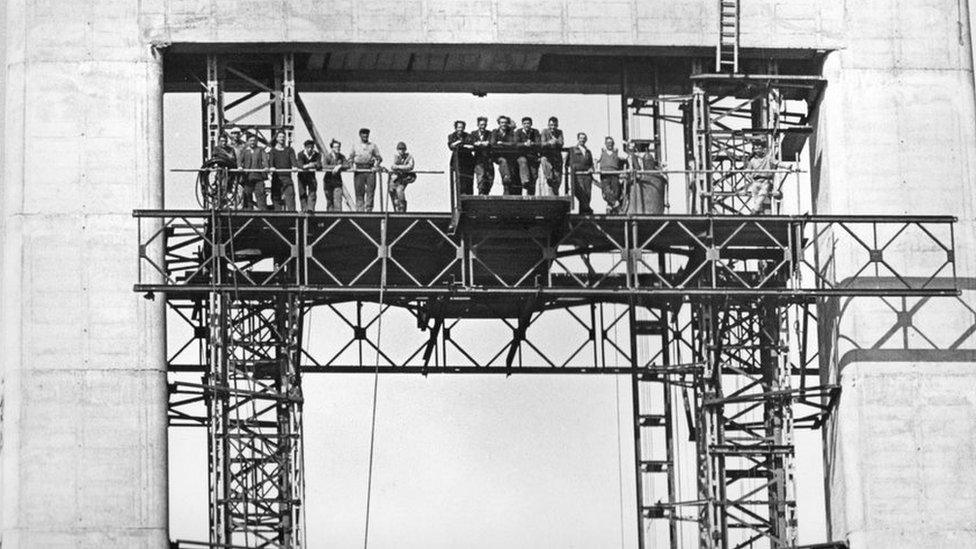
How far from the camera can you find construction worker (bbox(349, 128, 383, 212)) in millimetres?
48094

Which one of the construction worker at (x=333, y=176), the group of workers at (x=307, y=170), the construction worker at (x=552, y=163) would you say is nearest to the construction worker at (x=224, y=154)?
the group of workers at (x=307, y=170)

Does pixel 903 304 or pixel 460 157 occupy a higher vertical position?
pixel 460 157

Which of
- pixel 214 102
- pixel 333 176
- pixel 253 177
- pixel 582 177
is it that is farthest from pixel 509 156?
pixel 214 102

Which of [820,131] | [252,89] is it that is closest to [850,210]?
[820,131]

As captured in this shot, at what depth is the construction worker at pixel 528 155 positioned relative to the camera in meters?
46.6

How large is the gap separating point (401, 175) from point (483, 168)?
6.25 ft

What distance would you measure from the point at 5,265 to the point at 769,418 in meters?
13.4

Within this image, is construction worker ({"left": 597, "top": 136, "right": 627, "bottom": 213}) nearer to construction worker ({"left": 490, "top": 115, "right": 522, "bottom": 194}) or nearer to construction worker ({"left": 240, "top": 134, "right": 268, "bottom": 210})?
construction worker ({"left": 490, "top": 115, "right": 522, "bottom": 194})

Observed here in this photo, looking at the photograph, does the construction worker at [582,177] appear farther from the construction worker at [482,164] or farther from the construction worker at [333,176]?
the construction worker at [333,176]

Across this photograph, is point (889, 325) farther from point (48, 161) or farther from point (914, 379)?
point (48, 161)

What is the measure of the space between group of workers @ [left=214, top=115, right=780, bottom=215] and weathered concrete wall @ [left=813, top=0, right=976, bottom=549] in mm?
1746

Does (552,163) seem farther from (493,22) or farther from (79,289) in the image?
(79,289)

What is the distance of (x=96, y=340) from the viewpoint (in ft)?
151

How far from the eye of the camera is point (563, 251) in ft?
164
